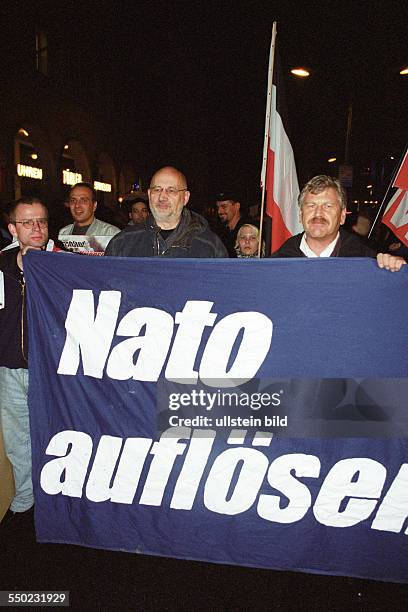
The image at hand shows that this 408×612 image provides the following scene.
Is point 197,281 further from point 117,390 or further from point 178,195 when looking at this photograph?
point 178,195

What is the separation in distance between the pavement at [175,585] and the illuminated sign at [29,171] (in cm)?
1489

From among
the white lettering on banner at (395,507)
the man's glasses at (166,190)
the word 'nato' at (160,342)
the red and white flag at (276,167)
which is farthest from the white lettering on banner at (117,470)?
the red and white flag at (276,167)

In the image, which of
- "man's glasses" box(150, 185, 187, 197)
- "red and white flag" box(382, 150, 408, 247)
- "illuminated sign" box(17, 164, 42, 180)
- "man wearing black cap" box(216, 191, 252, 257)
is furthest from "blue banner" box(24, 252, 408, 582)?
"illuminated sign" box(17, 164, 42, 180)

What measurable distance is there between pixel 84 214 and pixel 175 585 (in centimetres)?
330

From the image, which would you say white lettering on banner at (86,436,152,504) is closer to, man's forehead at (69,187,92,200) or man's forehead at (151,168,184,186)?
man's forehead at (151,168,184,186)

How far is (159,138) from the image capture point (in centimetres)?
3297

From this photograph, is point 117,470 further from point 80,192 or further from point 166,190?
point 80,192

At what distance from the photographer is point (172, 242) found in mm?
3285

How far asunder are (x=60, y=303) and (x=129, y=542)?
1.30m

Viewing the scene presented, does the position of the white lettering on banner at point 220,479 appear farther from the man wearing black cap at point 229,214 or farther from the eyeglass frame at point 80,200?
the man wearing black cap at point 229,214

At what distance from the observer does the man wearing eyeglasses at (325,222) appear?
2.81 m

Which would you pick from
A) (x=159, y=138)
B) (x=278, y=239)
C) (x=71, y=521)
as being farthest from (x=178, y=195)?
(x=159, y=138)

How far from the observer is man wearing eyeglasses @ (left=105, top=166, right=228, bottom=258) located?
326 centimetres

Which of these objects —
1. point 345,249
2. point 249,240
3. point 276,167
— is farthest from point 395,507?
point 249,240
